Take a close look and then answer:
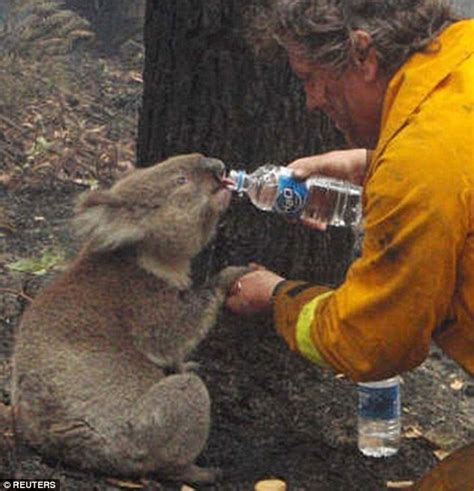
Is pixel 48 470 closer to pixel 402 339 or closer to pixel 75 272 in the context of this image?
pixel 75 272

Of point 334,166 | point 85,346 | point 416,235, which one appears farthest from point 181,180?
point 416,235

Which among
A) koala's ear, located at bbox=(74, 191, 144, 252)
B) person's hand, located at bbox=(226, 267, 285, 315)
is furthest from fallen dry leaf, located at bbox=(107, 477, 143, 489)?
koala's ear, located at bbox=(74, 191, 144, 252)

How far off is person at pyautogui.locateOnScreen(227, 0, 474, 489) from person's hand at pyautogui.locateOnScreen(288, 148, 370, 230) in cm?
40

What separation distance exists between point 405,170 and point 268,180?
117 centimetres

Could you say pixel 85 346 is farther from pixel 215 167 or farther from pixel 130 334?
pixel 215 167

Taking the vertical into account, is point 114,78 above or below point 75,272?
below

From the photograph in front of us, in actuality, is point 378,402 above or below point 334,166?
below

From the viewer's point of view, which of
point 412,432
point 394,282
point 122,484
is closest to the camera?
point 394,282

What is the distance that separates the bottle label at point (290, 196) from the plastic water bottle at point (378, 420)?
0.78m

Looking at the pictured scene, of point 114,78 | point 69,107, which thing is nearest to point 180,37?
point 69,107

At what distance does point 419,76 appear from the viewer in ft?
12.3

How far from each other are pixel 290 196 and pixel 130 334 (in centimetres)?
79

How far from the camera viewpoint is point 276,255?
5.16 metres

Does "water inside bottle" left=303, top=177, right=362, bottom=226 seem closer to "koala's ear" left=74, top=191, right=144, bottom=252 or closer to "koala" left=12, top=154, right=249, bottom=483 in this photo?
"koala" left=12, top=154, right=249, bottom=483
